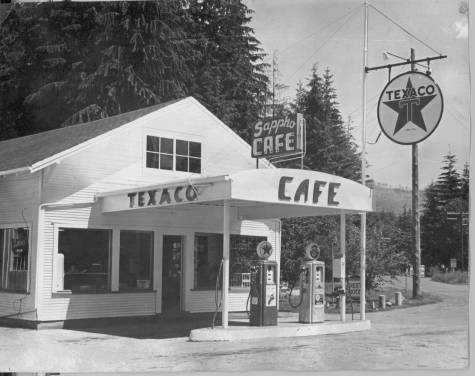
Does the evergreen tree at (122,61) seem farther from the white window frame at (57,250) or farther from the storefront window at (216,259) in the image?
the storefront window at (216,259)

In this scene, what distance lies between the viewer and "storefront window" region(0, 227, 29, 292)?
1525cm

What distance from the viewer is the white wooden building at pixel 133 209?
1429cm

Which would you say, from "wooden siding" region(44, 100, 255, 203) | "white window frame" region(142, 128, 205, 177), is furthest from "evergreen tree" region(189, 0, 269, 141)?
"white window frame" region(142, 128, 205, 177)

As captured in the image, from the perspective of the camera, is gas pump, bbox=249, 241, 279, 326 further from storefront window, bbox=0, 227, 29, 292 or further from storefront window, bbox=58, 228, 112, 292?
storefront window, bbox=0, 227, 29, 292

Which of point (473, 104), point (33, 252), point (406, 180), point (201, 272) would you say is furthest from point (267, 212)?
point (473, 104)

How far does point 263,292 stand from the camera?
1430cm

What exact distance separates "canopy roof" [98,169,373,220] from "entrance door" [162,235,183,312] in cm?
214

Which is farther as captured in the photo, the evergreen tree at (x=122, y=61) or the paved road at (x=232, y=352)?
the evergreen tree at (x=122, y=61)

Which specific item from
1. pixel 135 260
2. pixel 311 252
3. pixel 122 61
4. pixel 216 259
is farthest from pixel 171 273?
pixel 122 61

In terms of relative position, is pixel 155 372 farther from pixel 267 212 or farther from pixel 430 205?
pixel 430 205

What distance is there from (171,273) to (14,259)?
11.6 ft

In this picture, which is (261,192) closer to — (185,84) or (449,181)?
(449,181)

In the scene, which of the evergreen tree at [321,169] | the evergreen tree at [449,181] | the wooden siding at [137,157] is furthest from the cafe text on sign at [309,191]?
the evergreen tree at [321,169]

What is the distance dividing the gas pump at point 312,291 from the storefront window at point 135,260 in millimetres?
3541
